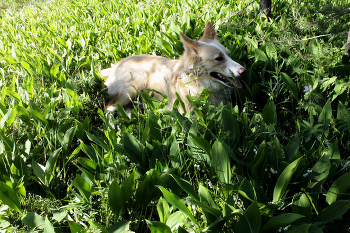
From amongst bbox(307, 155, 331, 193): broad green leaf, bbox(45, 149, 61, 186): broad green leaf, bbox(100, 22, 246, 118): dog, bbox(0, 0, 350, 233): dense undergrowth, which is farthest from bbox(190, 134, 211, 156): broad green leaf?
bbox(100, 22, 246, 118): dog

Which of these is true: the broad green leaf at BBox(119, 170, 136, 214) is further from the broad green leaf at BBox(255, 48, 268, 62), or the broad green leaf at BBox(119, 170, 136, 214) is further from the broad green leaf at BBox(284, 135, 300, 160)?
the broad green leaf at BBox(255, 48, 268, 62)

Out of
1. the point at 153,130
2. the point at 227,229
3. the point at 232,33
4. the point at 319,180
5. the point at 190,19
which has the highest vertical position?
the point at 190,19

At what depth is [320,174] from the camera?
1.69m

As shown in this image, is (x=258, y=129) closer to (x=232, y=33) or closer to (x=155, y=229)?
(x=155, y=229)

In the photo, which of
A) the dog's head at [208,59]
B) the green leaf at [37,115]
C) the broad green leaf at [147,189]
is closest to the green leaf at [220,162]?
the broad green leaf at [147,189]

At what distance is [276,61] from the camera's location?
332 cm

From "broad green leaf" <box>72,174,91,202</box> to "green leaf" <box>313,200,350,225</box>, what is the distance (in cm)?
146

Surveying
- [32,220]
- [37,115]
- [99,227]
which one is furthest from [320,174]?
[37,115]

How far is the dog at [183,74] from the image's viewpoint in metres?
3.23

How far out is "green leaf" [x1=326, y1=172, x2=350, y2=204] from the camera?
155cm

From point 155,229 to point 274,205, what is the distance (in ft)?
2.25

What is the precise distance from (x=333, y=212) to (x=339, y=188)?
15cm

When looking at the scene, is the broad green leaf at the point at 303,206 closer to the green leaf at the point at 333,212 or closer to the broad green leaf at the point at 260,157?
the green leaf at the point at 333,212

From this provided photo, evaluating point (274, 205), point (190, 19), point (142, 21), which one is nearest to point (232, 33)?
point (190, 19)
